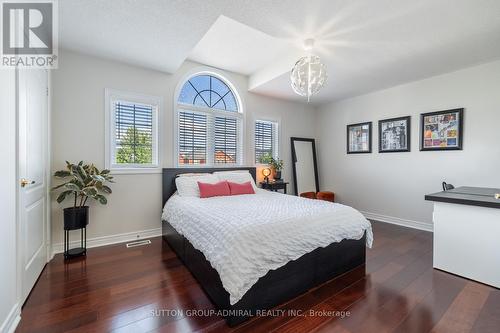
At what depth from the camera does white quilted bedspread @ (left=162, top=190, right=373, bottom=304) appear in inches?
63.4

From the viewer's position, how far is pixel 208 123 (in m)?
4.07

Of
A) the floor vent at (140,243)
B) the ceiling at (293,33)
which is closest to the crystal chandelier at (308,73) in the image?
the ceiling at (293,33)

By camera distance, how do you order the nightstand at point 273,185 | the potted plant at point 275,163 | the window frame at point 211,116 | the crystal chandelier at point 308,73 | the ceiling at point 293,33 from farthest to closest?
1. the potted plant at point 275,163
2. the nightstand at point 273,185
3. the window frame at point 211,116
4. the crystal chandelier at point 308,73
5. the ceiling at point 293,33

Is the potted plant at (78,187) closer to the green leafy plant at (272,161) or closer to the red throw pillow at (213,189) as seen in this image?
the red throw pillow at (213,189)

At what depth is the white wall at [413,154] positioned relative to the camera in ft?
10.5

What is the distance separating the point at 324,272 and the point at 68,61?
4.08m

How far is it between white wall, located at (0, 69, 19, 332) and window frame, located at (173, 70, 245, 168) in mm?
2148

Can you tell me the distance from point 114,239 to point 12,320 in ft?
5.54

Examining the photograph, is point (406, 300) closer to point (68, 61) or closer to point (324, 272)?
point (324, 272)

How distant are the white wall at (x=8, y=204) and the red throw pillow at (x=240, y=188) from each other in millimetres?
2377

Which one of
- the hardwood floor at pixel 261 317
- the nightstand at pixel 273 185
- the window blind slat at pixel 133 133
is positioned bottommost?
the hardwood floor at pixel 261 317

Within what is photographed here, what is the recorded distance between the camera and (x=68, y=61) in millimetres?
2920

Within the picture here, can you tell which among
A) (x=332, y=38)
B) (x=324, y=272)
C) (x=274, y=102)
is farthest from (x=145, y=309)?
(x=274, y=102)

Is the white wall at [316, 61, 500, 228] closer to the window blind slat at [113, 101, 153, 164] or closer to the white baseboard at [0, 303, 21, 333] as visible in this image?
the window blind slat at [113, 101, 153, 164]
